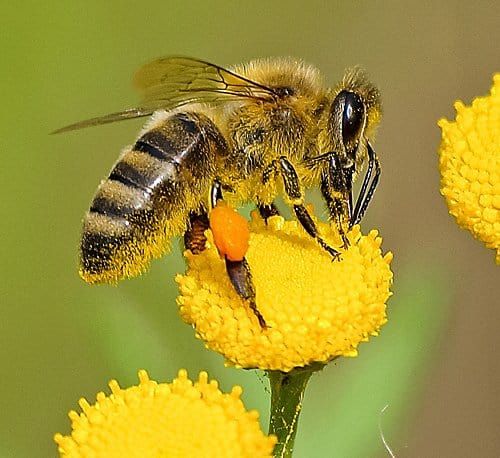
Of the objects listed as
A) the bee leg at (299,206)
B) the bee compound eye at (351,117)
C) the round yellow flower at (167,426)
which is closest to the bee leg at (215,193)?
the bee leg at (299,206)

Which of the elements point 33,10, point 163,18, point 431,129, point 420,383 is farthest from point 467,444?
point 33,10

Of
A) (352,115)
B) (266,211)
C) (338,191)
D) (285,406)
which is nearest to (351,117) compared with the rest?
(352,115)

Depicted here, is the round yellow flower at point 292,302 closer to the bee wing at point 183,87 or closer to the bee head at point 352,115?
the bee head at point 352,115

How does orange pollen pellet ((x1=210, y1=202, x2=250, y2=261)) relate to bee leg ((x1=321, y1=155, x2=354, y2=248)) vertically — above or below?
below

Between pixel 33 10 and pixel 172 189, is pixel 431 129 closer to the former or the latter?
pixel 33 10

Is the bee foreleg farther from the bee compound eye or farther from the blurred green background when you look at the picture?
the blurred green background

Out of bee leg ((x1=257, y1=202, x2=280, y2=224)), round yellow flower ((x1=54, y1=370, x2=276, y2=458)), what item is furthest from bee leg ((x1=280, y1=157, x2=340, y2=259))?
round yellow flower ((x1=54, y1=370, x2=276, y2=458))
